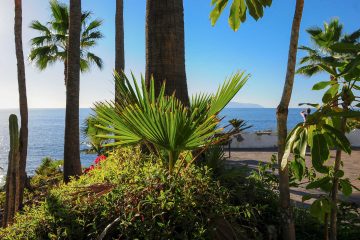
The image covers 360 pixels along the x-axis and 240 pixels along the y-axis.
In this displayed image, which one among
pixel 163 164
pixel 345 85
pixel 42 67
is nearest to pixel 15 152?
pixel 163 164

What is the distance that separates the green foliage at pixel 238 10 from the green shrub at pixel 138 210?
4.92 ft

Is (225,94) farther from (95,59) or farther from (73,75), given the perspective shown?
(95,59)

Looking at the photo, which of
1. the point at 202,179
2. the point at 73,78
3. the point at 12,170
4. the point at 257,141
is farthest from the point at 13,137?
the point at 257,141

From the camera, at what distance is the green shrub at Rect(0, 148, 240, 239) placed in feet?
9.63

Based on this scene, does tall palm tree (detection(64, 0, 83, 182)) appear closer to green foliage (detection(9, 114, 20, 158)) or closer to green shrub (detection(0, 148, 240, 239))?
green foliage (detection(9, 114, 20, 158))

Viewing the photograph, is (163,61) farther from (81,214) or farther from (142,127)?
(81,214)

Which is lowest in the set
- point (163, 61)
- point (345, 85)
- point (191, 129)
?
point (191, 129)

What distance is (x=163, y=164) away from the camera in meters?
3.63

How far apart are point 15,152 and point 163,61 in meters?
3.91

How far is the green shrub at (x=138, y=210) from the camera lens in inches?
116

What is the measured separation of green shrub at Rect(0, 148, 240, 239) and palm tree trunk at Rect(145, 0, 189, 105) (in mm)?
1612

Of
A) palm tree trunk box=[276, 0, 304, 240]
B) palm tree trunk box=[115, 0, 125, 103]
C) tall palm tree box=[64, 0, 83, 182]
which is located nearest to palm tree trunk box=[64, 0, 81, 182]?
tall palm tree box=[64, 0, 83, 182]

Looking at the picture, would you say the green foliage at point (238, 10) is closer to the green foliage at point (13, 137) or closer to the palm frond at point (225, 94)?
the palm frond at point (225, 94)

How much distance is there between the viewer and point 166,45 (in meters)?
4.83
